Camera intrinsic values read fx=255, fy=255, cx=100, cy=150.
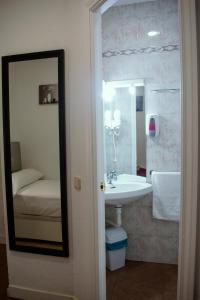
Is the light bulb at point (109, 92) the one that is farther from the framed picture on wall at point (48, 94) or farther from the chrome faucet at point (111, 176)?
the framed picture on wall at point (48, 94)

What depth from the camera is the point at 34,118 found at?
199 cm

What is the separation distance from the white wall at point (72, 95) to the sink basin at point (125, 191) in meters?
0.53

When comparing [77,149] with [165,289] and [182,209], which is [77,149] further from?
[165,289]

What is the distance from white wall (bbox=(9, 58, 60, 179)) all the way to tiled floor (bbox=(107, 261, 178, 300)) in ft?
3.95

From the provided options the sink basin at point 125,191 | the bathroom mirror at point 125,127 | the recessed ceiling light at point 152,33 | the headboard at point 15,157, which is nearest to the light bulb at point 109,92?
the bathroom mirror at point 125,127

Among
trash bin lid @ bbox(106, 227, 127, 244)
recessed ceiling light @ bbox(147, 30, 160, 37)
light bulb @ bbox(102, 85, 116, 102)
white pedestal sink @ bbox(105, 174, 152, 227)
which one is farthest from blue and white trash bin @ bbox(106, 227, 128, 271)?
recessed ceiling light @ bbox(147, 30, 160, 37)

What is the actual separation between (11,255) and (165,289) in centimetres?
138

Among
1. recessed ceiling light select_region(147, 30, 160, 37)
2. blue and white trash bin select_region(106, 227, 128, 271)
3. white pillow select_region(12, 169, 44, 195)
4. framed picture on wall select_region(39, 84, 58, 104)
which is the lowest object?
blue and white trash bin select_region(106, 227, 128, 271)

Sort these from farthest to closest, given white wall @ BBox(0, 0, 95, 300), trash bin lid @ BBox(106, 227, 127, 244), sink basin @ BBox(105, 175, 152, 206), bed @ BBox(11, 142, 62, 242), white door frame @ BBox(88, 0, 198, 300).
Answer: trash bin lid @ BBox(106, 227, 127, 244) → sink basin @ BBox(105, 175, 152, 206) → bed @ BBox(11, 142, 62, 242) → white wall @ BBox(0, 0, 95, 300) → white door frame @ BBox(88, 0, 198, 300)

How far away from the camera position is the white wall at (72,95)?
1.77m

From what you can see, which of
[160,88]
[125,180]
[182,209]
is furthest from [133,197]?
[182,209]

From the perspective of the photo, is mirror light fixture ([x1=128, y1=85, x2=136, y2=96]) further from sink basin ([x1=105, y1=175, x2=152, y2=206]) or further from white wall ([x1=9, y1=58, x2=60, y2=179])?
white wall ([x1=9, y1=58, x2=60, y2=179])

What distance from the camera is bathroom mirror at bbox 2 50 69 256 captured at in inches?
74.3

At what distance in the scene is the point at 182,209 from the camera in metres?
1.06
